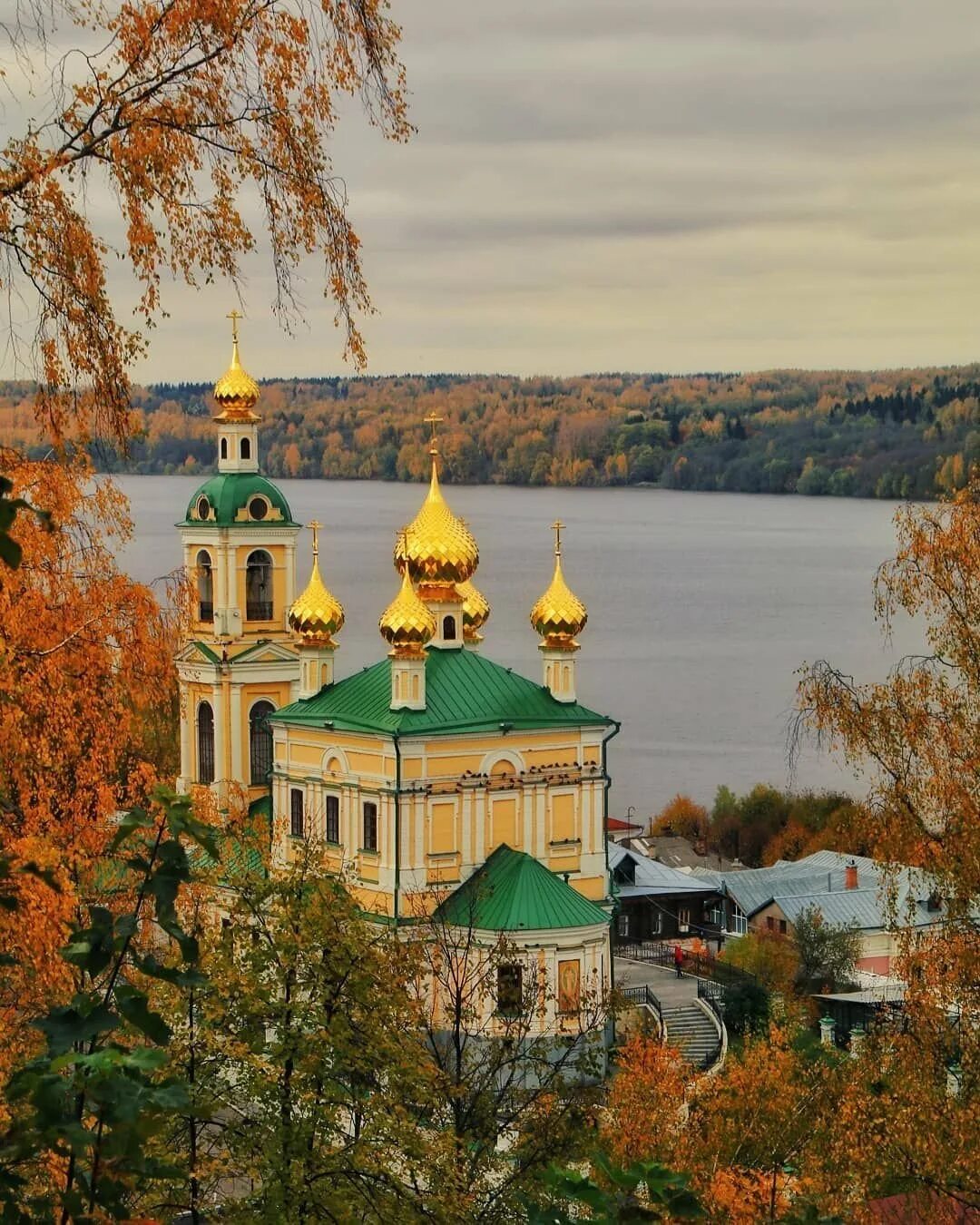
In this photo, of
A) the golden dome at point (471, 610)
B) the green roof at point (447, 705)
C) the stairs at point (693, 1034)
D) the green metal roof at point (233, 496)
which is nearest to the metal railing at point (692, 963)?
the stairs at point (693, 1034)

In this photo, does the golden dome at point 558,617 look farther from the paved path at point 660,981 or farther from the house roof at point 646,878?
the house roof at point 646,878

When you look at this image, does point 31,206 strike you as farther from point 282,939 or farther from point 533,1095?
point 533,1095

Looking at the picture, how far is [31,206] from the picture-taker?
6504mm

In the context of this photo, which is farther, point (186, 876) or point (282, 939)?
point (282, 939)

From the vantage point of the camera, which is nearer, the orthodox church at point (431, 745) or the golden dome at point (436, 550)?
the orthodox church at point (431, 745)

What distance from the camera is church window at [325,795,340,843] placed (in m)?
25.2

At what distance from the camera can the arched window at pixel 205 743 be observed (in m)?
29.0

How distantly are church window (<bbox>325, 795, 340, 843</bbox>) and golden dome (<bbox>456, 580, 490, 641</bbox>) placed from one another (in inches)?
134

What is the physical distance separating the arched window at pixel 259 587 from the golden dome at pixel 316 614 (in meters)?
1.40

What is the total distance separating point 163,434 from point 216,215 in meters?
40.6

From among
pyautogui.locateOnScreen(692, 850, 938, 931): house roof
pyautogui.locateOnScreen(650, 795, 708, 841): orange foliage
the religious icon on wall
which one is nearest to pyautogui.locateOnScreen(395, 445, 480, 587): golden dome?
the religious icon on wall

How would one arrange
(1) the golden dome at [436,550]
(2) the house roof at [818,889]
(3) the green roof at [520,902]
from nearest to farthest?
(3) the green roof at [520,902] < (1) the golden dome at [436,550] < (2) the house roof at [818,889]

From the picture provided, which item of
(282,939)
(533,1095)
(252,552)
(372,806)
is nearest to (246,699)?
(252,552)

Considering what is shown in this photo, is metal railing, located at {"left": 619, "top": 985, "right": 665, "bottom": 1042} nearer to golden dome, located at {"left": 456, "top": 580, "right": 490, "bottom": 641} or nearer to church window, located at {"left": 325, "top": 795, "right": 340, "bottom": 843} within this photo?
church window, located at {"left": 325, "top": 795, "right": 340, "bottom": 843}
